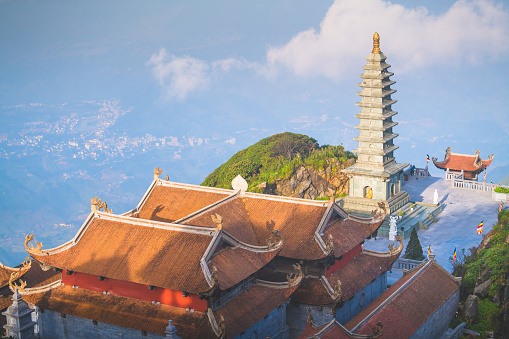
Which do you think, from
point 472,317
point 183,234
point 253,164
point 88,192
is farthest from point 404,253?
point 88,192

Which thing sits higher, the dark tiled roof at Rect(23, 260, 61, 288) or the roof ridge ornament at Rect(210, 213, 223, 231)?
the roof ridge ornament at Rect(210, 213, 223, 231)

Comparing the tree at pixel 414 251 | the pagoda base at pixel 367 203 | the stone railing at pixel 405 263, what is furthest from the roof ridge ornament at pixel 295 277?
the pagoda base at pixel 367 203

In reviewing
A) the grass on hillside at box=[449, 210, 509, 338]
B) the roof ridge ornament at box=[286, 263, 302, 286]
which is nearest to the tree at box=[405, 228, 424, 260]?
the grass on hillside at box=[449, 210, 509, 338]

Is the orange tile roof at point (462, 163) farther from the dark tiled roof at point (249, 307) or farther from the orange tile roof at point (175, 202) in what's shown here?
the dark tiled roof at point (249, 307)

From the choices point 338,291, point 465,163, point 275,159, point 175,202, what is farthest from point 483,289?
point 275,159

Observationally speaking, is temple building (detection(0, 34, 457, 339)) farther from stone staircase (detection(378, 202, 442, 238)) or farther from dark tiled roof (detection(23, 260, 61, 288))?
stone staircase (detection(378, 202, 442, 238))

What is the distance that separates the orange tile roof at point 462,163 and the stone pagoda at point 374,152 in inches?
520

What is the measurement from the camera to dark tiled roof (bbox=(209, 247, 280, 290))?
3431cm

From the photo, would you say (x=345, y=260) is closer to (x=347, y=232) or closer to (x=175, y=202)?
(x=347, y=232)

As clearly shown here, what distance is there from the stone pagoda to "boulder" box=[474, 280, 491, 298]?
18.5 m

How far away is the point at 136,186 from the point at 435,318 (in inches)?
5368

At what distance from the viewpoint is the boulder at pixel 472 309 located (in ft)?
135

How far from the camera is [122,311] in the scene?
1394 inches

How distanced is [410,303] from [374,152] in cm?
2566
